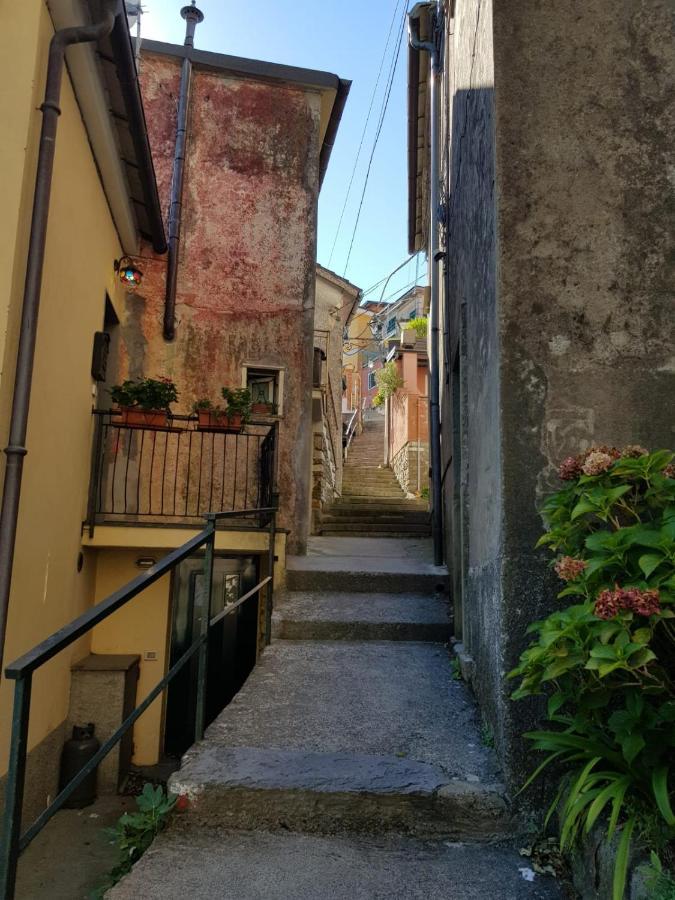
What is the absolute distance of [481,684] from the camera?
2.86m

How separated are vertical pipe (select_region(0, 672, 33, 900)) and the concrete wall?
5.19 ft

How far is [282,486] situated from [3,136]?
14.0 ft

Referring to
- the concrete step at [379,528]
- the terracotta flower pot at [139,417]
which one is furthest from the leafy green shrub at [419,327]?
the terracotta flower pot at [139,417]

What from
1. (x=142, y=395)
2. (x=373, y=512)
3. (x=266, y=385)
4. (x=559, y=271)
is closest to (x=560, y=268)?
(x=559, y=271)

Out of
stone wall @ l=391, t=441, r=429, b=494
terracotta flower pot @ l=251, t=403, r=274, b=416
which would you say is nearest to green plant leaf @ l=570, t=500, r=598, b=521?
terracotta flower pot @ l=251, t=403, r=274, b=416

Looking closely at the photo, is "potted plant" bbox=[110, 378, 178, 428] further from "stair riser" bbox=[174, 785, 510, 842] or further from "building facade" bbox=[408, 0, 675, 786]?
"stair riser" bbox=[174, 785, 510, 842]

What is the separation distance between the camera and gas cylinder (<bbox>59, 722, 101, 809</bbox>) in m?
5.45

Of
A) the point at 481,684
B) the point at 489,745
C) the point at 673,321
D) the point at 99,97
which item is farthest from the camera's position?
the point at 99,97

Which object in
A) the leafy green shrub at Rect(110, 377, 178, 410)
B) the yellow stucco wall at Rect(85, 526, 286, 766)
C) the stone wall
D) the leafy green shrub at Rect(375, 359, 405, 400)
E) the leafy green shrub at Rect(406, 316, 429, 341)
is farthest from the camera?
the leafy green shrub at Rect(406, 316, 429, 341)

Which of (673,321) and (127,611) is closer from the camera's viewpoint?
(673,321)

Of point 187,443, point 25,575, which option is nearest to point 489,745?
point 25,575

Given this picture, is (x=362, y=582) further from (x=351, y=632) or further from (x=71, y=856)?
(x=71, y=856)

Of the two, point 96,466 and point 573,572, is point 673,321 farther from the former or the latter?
point 96,466

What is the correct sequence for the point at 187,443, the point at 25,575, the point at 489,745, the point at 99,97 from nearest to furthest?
the point at 489,745 → the point at 25,575 → the point at 99,97 → the point at 187,443
